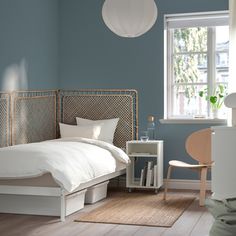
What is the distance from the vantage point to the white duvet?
16.0 ft

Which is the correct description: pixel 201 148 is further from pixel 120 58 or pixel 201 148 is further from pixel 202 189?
pixel 120 58

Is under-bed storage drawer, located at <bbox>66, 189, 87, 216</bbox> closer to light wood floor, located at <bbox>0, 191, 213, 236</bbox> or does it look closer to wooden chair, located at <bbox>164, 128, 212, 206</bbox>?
light wood floor, located at <bbox>0, 191, 213, 236</bbox>

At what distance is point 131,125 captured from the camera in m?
7.05

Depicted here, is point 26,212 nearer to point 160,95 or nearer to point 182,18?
point 160,95

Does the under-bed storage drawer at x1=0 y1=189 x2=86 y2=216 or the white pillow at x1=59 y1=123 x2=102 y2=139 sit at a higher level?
the white pillow at x1=59 y1=123 x2=102 y2=139

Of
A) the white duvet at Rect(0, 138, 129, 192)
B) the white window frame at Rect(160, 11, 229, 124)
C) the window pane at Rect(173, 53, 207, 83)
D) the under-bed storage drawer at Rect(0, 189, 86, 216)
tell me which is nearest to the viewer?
the white duvet at Rect(0, 138, 129, 192)

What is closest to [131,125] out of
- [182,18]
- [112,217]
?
[182,18]

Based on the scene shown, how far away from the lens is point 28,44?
6543mm

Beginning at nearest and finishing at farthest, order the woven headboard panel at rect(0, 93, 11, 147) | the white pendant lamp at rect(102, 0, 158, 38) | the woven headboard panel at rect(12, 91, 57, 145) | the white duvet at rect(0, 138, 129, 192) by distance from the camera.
A: the white duvet at rect(0, 138, 129, 192)
the white pendant lamp at rect(102, 0, 158, 38)
the woven headboard panel at rect(0, 93, 11, 147)
the woven headboard panel at rect(12, 91, 57, 145)

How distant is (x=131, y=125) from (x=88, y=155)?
5.19 ft

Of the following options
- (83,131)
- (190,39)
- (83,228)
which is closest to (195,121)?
(190,39)

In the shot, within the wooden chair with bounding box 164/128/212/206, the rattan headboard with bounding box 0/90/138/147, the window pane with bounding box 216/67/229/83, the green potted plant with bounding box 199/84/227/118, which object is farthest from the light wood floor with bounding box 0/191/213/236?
the window pane with bounding box 216/67/229/83

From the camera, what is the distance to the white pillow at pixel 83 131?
22.1ft

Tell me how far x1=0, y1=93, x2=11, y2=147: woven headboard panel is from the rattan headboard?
0.24 m
